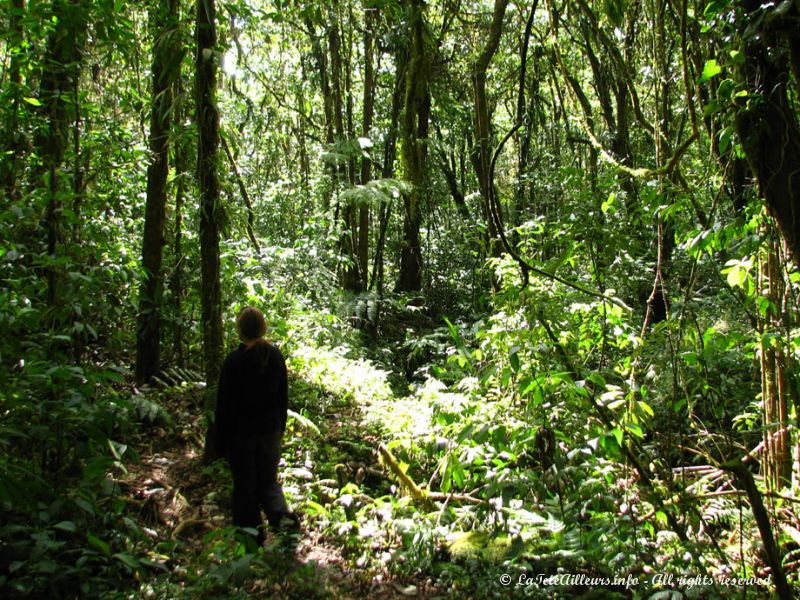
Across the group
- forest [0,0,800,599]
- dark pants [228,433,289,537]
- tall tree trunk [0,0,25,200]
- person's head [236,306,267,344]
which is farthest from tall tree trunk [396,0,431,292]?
dark pants [228,433,289,537]

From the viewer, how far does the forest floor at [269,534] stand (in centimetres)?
341

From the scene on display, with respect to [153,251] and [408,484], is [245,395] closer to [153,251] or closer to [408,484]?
[408,484]

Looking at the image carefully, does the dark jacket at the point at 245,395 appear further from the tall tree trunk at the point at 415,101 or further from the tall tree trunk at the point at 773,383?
the tall tree trunk at the point at 415,101

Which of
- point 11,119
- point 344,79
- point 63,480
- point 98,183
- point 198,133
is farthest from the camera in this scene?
point 344,79

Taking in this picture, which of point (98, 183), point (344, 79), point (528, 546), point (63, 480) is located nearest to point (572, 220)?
point (528, 546)

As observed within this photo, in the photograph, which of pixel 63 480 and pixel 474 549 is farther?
pixel 474 549

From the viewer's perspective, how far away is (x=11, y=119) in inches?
185

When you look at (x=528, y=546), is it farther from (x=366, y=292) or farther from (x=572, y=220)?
(x=366, y=292)

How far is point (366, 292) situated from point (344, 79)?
18.5 ft

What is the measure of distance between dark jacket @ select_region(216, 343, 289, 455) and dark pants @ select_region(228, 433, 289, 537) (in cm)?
8

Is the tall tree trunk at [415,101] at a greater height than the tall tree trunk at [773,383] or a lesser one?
greater

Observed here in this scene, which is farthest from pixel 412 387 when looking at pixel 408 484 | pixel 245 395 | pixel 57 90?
pixel 57 90

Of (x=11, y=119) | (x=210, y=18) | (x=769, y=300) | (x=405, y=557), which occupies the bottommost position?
(x=405, y=557)

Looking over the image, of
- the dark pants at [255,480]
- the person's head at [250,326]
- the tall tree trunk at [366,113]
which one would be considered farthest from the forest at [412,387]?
the tall tree trunk at [366,113]
